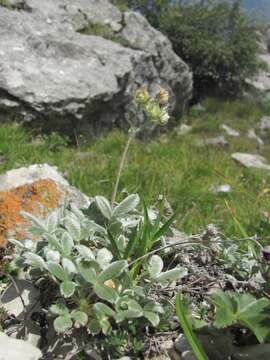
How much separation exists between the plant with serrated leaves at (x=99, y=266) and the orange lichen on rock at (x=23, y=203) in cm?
32

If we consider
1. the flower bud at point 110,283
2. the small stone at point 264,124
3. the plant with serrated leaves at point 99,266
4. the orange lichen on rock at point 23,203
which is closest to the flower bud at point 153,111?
the plant with serrated leaves at point 99,266

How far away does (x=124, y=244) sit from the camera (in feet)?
7.69

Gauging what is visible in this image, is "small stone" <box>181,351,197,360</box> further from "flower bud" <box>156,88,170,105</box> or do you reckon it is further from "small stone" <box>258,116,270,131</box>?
"small stone" <box>258,116,270,131</box>

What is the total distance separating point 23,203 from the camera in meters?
3.06

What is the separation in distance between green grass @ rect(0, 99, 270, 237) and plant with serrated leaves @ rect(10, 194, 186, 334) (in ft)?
2.52

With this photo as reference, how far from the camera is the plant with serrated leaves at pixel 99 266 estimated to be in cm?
194

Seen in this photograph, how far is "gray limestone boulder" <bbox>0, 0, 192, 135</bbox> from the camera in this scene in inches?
301

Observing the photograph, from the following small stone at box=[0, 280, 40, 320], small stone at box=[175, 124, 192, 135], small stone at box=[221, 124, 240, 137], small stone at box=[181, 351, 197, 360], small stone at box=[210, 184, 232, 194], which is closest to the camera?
small stone at box=[181, 351, 197, 360]

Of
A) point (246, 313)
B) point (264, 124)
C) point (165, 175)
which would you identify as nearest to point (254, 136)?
point (264, 124)

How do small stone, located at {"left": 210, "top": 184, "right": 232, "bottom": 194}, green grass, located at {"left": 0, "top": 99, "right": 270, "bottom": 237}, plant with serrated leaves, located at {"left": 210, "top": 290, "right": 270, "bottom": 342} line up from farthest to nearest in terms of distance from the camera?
small stone, located at {"left": 210, "top": 184, "right": 232, "bottom": 194} → green grass, located at {"left": 0, "top": 99, "right": 270, "bottom": 237} → plant with serrated leaves, located at {"left": 210, "top": 290, "right": 270, "bottom": 342}

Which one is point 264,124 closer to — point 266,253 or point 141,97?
point 141,97

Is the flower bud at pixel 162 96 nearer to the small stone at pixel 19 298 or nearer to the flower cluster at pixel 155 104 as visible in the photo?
the flower cluster at pixel 155 104

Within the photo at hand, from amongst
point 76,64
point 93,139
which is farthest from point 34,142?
point 76,64

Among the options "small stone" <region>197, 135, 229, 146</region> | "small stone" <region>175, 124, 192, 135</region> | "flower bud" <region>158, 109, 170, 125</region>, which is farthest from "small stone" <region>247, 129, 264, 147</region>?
"flower bud" <region>158, 109, 170, 125</region>
